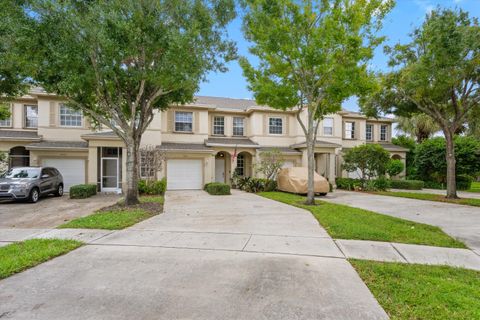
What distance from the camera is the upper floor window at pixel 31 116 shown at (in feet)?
56.1

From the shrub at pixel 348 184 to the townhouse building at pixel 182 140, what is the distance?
95cm

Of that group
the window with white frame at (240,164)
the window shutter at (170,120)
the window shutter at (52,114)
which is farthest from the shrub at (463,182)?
the window shutter at (52,114)

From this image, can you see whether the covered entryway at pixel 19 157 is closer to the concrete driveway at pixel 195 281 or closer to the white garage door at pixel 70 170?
the white garage door at pixel 70 170

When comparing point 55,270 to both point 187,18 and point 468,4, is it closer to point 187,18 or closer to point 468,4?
point 187,18

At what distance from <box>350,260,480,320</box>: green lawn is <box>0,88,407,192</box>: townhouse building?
11532mm

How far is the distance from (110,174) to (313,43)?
1388 cm

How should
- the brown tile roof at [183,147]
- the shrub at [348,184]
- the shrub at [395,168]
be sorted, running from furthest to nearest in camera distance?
the shrub at [395,168] < the shrub at [348,184] < the brown tile roof at [183,147]

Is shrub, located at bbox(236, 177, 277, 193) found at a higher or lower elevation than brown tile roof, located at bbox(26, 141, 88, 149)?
lower

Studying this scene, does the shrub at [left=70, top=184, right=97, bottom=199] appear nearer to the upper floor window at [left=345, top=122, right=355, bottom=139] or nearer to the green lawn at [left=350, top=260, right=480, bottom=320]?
the green lawn at [left=350, top=260, right=480, bottom=320]

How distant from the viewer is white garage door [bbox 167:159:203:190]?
57.9 ft

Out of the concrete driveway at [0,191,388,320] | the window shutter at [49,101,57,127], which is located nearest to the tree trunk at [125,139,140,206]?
the concrete driveway at [0,191,388,320]

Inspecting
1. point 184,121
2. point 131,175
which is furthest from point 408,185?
point 131,175

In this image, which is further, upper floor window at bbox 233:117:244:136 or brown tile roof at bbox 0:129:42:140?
upper floor window at bbox 233:117:244:136

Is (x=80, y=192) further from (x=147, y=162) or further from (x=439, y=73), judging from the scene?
(x=439, y=73)
